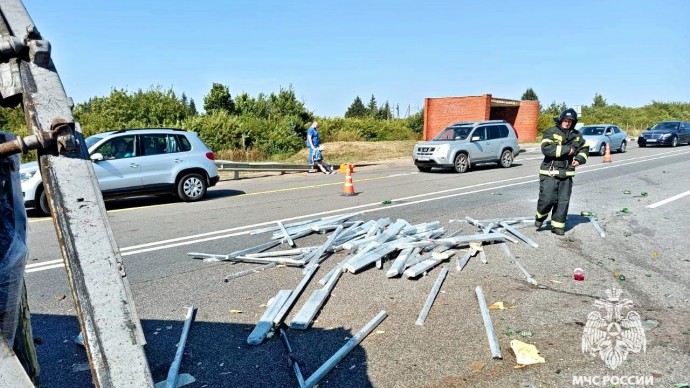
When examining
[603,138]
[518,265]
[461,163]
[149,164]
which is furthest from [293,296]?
[603,138]

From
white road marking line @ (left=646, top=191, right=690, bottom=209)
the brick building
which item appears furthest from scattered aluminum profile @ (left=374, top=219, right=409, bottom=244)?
the brick building

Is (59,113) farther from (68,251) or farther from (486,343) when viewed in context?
(486,343)

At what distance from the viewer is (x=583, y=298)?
5.00m

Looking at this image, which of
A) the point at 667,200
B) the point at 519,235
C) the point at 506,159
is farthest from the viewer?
the point at 506,159

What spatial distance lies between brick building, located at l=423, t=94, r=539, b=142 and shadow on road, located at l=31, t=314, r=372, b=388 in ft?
107

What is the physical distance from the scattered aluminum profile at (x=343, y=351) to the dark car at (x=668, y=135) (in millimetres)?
33592

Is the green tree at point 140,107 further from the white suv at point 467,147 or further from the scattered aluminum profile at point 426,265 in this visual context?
the scattered aluminum profile at point 426,265

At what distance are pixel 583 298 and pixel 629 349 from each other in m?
1.15

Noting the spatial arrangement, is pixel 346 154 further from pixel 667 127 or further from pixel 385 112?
pixel 385 112

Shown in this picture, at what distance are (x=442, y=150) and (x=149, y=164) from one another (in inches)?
417

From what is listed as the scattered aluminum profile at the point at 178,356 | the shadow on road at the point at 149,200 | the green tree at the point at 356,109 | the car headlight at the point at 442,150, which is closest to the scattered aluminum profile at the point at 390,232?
the scattered aluminum profile at the point at 178,356

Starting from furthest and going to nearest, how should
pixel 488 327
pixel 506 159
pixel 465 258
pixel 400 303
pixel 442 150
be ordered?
1. pixel 506 159
2. pixel 442 150
3. pixel 465 258
4. pixel 400 303
5. pixel 488 327

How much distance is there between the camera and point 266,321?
4.38 m

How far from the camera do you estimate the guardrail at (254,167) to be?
17.3m
